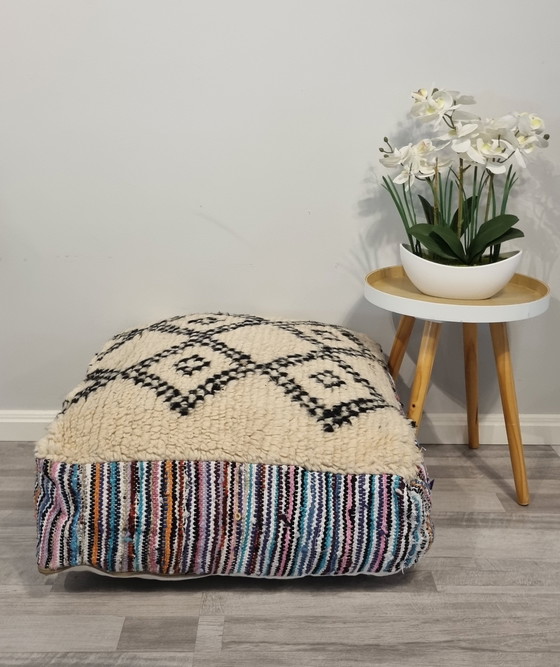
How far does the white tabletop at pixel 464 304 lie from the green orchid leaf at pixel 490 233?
10cm

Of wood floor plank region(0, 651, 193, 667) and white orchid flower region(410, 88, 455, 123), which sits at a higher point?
white orchid flower region(410, 88, 455, 123)

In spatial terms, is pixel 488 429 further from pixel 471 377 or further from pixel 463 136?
pixel 463 136

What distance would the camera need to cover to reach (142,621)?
1003 mm

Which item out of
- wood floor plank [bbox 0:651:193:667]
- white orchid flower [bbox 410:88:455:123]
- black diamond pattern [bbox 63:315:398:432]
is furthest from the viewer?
white orchid flower [bbox 410:88:455:123]

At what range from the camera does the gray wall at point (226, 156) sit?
1.34m

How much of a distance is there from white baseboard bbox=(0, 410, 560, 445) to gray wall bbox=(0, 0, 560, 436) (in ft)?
0.24

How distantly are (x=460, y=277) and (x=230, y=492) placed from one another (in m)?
0.59

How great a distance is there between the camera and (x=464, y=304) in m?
1.17

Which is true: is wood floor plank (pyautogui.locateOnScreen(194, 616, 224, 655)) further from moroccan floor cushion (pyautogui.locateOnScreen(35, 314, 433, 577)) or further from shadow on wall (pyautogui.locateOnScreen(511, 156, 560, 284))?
shadow on wall (pyautogui.locateOnScreen(511, 156, 560, 284))

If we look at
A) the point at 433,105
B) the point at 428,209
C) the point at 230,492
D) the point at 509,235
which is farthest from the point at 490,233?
the point at 230,492

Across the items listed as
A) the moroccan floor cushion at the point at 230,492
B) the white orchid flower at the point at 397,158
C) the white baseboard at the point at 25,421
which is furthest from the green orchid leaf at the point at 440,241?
the white baseboard at the point at 25,421

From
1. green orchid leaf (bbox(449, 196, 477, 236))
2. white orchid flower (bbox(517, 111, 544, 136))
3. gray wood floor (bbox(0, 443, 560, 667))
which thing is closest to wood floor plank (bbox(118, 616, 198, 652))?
gray wood floor (bbox(0, 443, 560, 667))

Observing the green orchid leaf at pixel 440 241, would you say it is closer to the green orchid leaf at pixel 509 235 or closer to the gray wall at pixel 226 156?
the green orchid leaf at pixel 509 235

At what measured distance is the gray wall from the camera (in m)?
1.34
